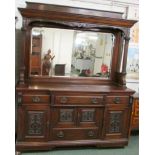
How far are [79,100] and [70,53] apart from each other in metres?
0.73

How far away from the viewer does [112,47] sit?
302 cm

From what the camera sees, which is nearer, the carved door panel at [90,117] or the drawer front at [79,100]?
the drawer front at [79,100]

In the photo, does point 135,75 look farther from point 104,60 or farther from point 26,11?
point 26,11

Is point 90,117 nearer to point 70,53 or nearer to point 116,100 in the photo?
point 116,100

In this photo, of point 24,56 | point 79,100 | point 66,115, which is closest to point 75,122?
point 66,115

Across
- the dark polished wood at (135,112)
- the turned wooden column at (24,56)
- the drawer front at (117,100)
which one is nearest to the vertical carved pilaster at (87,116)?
the drawer front at (117,100)

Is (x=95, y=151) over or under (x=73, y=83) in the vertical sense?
under

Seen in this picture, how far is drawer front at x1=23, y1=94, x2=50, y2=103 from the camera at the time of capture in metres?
2.44

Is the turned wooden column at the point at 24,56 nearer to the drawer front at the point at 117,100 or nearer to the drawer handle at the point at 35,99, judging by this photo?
the drawer handle at the point at 35,99

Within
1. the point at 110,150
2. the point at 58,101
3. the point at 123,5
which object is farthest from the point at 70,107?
the point at 123,5

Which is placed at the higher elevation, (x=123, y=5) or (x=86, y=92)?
(x=123, y=5)

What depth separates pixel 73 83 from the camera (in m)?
2.93

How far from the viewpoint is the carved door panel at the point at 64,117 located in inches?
101
